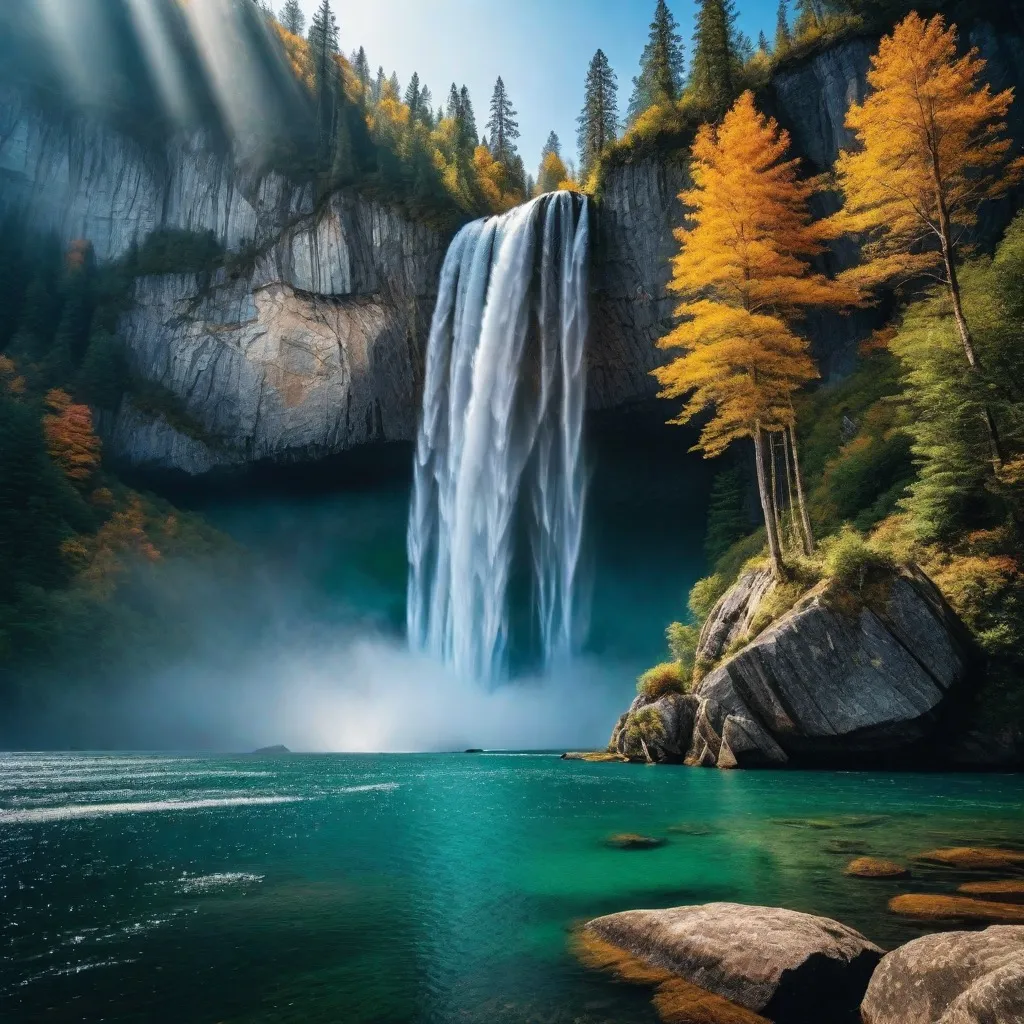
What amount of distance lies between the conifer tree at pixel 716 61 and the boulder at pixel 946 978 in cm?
3581

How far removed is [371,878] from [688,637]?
17.7 metres

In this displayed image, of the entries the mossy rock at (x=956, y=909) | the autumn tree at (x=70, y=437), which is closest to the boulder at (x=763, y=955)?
the mossy rock at (x=956, y=909)

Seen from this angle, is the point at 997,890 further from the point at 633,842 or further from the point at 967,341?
the point at 967,341

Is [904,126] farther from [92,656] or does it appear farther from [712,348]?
[92,656]

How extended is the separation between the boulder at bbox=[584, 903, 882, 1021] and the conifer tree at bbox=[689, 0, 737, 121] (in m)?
35.5

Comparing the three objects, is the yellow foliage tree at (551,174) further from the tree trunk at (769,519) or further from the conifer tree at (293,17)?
the tree trunk at (769,519)

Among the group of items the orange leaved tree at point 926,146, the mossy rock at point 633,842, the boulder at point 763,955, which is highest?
the orange leaved tree at point 926,146

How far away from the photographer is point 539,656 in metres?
40.8

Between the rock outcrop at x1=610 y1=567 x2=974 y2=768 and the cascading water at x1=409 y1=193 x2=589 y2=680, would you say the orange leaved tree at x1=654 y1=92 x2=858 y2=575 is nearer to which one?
the rock outcrop at x1=610 y1=567 x2=974 y2=768

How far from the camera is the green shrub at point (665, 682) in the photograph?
20.0 meters

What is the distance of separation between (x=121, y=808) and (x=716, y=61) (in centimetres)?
3728

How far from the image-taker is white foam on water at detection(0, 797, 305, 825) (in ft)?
33.7

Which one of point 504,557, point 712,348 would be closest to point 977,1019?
point 712,348

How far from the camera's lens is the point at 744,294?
1756cm
